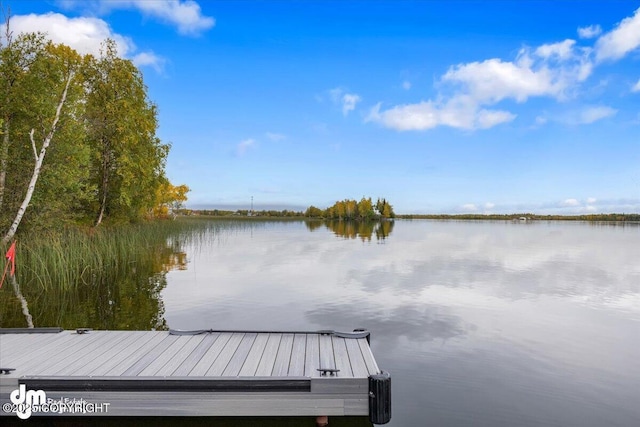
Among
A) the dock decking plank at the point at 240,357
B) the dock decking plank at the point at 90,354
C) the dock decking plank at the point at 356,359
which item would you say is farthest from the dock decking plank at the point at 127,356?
the dock decking plank at the point at 356,359

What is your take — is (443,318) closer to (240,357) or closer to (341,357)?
(341,357)

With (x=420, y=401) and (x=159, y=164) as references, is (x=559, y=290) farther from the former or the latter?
(x=159, y=164)

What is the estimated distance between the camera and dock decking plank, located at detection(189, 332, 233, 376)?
17.4ft

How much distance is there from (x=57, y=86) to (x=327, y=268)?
54.6 ft

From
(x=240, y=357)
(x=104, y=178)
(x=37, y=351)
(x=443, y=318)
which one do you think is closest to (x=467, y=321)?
(x=443, y=318)

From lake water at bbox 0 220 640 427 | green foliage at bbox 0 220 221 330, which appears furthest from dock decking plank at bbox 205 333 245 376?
green foliage at bbox 0 220 221 330

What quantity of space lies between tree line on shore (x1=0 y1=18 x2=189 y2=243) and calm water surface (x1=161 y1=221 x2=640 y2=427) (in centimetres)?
743

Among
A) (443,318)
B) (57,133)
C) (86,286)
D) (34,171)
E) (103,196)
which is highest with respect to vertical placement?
(57,133)

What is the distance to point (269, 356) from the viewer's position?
5961 mm

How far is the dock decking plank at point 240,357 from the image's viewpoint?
5.28 m

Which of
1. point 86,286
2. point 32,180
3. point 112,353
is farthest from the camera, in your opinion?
point 32,180

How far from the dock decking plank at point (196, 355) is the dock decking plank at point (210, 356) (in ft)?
0.19

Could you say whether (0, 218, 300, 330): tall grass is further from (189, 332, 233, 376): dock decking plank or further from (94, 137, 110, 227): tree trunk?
(94, 137, 110, 227): tree trunk

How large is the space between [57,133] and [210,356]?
19580 millimetres
